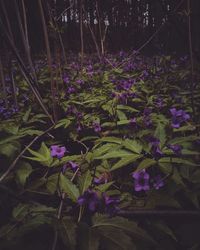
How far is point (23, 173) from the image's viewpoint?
194 centimetres

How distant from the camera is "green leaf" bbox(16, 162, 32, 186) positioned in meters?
1.87

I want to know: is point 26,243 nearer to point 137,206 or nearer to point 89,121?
point 137,206

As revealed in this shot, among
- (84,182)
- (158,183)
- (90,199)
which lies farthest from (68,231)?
(158,183)

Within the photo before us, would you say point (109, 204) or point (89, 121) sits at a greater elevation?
point (109, 204)

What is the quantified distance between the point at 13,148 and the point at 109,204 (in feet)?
3.16

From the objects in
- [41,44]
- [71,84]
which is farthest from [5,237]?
[41,44]

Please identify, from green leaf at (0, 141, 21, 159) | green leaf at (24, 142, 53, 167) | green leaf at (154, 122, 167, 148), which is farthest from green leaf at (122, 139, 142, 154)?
green leaf at (0, 141, 21, 159)

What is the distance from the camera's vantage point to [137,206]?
1689 mm

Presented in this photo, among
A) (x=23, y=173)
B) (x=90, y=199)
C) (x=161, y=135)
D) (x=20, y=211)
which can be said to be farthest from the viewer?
(x=161, y=135)

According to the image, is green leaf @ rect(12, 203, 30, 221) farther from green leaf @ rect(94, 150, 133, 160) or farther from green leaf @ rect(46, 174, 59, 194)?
green leaf @ rect(94, 150, 133, 160)

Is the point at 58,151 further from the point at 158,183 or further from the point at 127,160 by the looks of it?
the point at 158,183

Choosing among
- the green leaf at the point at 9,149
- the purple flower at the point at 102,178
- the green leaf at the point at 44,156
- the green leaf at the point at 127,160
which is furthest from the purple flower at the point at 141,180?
the green leaf at the point at 9,149

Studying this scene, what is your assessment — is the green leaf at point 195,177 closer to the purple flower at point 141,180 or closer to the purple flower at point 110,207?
the purple flower at point 141,180

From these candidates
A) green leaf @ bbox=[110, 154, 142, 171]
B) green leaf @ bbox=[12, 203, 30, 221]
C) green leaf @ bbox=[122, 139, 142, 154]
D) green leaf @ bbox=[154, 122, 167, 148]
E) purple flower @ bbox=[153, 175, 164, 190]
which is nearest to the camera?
green leaf @ bbox=[12, 203, 30, 221]
